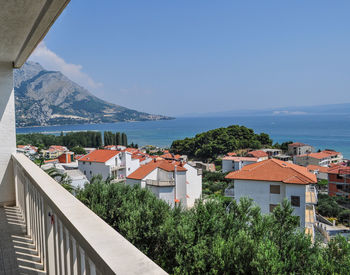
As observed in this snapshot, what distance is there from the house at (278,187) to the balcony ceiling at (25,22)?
14.0 metres

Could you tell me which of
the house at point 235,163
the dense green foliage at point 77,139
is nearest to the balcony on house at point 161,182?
the house at point 235,163

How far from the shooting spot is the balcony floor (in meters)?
1.64

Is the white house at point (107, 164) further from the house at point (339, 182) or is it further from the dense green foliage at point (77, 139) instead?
the dense green foliage at point (77, 139)

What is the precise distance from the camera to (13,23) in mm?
1943

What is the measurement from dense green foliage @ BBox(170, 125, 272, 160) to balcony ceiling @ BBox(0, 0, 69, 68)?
137ft

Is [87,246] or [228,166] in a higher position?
[87,246]

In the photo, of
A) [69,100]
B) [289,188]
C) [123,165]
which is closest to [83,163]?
[123,165]

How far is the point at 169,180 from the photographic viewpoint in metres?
18.5

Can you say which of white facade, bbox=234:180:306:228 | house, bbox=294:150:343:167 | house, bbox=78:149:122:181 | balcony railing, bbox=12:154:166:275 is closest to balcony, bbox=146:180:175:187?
white facade, bbox=234:180:306:228

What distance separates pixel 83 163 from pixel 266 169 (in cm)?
1665

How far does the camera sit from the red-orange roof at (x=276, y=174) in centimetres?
1446

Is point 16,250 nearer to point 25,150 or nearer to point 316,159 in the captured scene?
point 25,150

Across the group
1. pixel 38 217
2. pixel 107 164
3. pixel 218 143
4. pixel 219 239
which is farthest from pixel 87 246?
pixel 218 143

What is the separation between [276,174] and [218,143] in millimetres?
→ 28726
